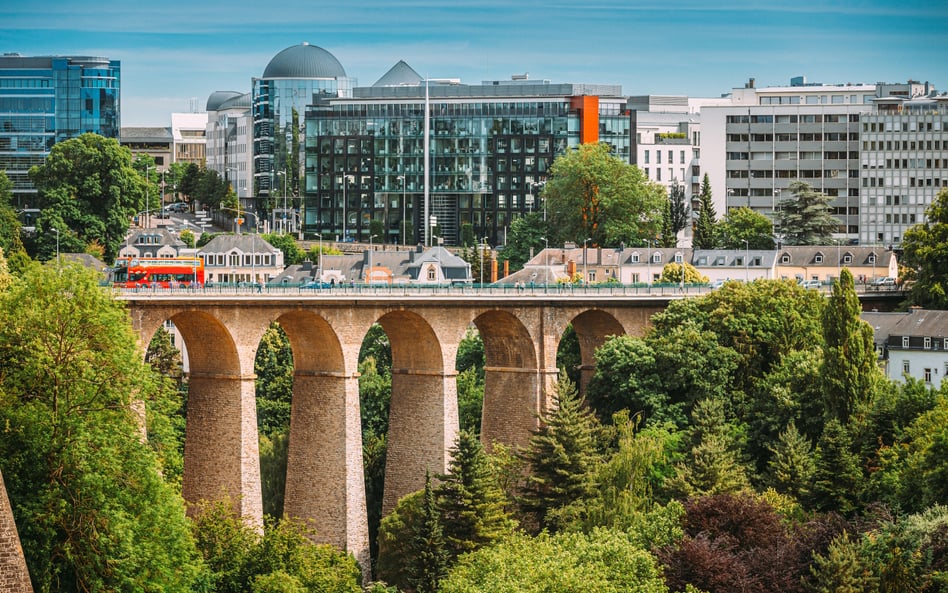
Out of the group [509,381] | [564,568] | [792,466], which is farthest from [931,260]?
[564,568]

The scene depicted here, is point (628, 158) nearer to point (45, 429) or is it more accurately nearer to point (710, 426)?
point (710, 426)

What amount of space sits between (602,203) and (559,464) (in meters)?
58.9

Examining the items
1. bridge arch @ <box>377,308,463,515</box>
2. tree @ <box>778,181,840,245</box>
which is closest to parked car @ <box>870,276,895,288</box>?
tree @ <box>778,181,840,245</box>

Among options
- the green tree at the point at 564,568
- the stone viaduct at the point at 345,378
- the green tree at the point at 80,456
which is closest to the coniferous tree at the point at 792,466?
the green tree at the point at 564,568

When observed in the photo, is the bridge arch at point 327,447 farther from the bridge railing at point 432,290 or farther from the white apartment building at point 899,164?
the white apartment building at point 899,164

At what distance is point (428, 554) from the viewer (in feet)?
269

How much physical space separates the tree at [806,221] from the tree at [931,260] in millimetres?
31701

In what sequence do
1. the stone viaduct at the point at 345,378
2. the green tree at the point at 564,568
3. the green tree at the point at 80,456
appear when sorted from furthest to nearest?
1. the stone viaduct at the point at 345,378
2. the green tree at the point at 564,568
3. the green tree at the point at 80,456

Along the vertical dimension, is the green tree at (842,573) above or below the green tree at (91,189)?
below

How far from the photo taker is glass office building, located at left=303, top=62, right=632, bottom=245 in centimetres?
17688

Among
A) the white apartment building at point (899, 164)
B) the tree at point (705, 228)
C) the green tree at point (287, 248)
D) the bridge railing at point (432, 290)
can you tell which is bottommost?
the bridge railing at point (432, 290)

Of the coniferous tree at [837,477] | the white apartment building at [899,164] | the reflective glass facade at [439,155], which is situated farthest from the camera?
the reflective glass facade at [439,155]

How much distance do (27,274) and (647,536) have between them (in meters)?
26.6

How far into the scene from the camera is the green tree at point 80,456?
59.5 meters
